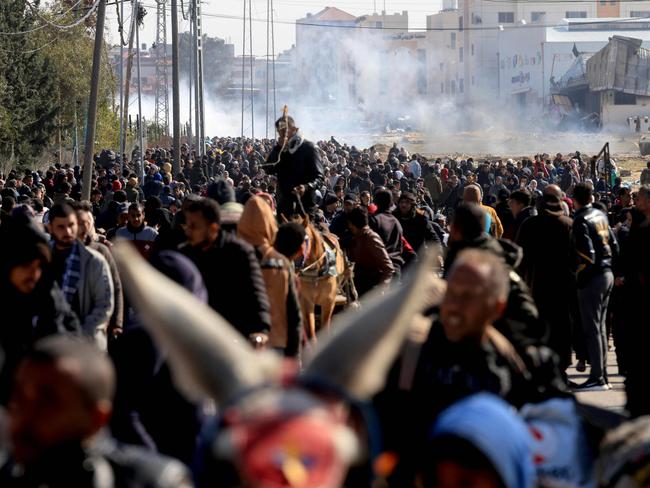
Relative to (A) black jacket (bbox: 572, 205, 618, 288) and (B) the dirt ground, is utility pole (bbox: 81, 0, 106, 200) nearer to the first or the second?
(A) black jacket (bbox: 572, 205, 618, 288)

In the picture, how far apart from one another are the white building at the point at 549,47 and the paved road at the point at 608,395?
8562 centimetres

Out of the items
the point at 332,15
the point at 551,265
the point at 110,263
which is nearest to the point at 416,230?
the point at 551,265

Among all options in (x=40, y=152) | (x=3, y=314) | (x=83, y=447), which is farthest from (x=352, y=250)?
(x=40, y=152)

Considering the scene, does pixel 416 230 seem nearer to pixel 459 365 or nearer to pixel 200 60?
pixel 459 365

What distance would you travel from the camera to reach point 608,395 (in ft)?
36.0

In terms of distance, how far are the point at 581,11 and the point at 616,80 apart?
30.5 meters

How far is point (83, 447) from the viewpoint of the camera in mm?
3162

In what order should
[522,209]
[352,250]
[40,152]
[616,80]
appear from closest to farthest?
[352,250] < [522,209] < [40,152] < [616,80]

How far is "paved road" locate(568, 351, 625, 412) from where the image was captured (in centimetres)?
1043

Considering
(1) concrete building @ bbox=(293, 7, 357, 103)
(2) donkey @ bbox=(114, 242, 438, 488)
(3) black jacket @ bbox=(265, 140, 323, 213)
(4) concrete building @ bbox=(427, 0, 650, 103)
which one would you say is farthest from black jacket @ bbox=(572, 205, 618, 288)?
(1) concrete building @ bbox=(293, 7, 357, 103)

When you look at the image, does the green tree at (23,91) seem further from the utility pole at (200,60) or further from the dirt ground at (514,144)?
the dirt ground at (514,144)

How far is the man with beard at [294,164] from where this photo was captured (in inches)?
468

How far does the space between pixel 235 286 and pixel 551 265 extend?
496 centimetres

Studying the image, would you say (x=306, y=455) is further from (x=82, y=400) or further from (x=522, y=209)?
(x=522, y=209)
